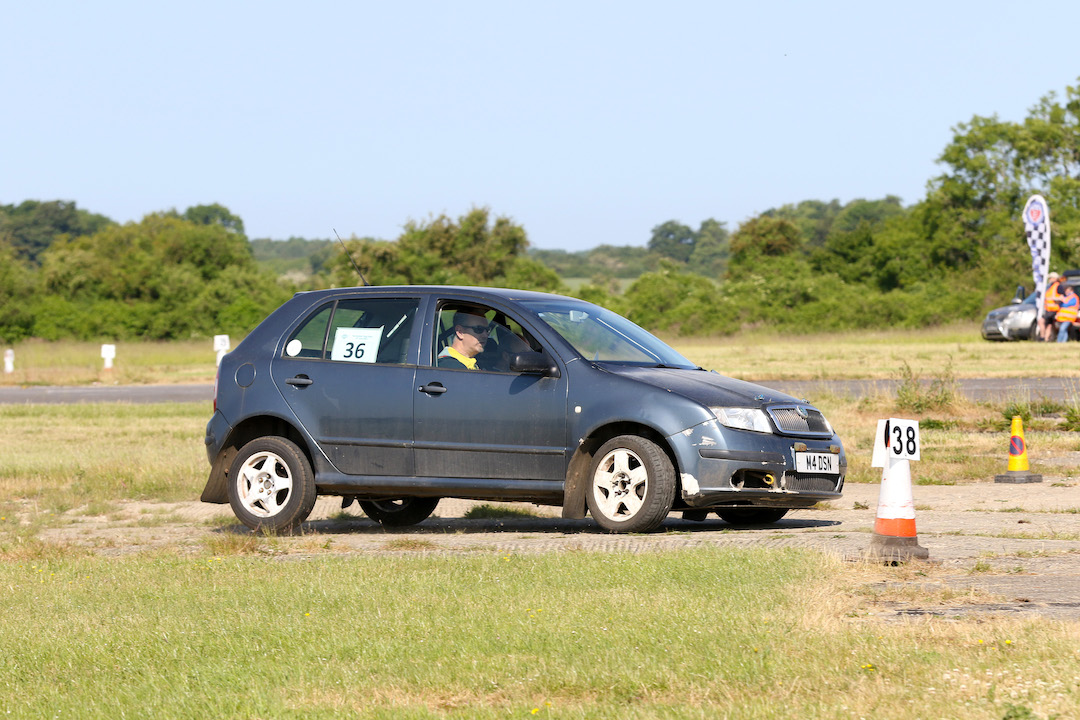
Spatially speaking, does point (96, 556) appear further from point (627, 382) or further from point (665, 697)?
point (665, 697)

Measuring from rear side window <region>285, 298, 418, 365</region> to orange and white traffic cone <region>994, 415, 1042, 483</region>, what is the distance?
5.50 meters

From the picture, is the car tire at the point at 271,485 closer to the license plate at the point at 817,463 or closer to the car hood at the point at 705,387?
the car hood at the point at 705,387

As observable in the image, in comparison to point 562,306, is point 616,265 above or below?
above

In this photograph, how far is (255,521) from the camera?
9.70m

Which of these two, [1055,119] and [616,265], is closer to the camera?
[1055,119]

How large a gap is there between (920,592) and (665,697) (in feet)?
7.44

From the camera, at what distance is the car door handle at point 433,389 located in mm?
9328

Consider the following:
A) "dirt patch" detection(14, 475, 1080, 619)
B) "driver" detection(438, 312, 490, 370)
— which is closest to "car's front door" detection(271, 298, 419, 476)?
"driver" detection(438, 312, 490, 370)

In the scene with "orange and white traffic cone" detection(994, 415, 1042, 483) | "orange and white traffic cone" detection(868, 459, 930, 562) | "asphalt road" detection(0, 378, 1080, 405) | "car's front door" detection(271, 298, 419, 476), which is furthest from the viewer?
"asphalt road" detection(0, 378, 1080, 405)

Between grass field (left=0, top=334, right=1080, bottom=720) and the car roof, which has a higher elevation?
the car roof

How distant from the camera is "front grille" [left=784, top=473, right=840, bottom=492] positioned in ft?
29.1

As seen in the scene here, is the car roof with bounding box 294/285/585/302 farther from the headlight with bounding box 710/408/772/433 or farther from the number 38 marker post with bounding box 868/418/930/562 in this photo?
the number 38 marker post with bounding box 868/418/930/562

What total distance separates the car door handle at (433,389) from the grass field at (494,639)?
42.5 inches

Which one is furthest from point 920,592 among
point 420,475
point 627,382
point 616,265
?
point 616,265
